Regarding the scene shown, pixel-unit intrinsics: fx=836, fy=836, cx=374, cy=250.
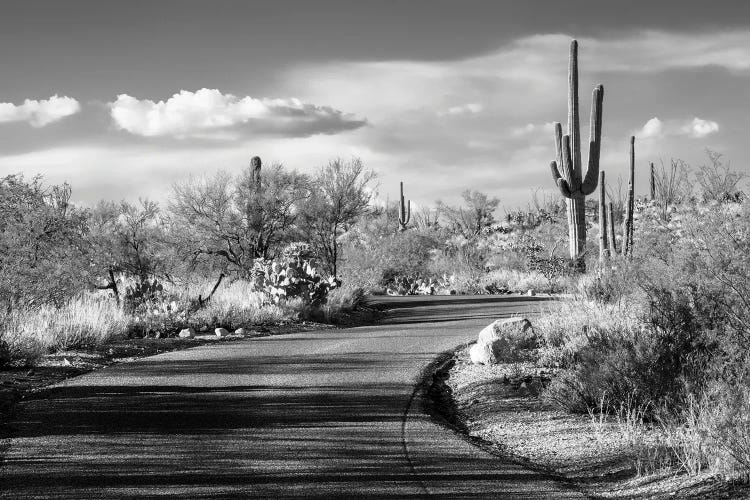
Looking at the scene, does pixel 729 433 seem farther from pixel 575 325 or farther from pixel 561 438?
pixel 575 325

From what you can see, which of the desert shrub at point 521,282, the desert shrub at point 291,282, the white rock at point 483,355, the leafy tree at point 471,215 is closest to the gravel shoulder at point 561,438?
the white rock at point 483,355

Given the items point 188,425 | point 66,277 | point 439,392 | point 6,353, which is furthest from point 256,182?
point 188,425

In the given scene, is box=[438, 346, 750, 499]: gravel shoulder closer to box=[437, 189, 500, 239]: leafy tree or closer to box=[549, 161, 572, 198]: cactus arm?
box=[549, 161, 572, 198]: cactus arm

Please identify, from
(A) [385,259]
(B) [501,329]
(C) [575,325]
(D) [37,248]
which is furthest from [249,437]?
(A) [385,259]

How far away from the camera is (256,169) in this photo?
31.3 meters

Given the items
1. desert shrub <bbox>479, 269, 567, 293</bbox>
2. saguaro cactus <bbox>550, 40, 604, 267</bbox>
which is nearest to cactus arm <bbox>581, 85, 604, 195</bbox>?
saguaro cactus <bbox>550, 40, 604, 267</bbox>

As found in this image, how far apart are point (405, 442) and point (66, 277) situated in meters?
12.4

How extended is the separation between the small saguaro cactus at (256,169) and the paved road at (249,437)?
55.4ft

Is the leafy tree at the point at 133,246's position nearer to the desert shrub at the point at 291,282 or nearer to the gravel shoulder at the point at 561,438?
the desert shrub at the point at 291,282

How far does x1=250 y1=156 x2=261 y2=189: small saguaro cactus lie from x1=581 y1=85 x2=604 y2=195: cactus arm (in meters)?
12.7

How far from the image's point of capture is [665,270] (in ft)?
38.2

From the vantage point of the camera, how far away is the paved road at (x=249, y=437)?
6.88 m

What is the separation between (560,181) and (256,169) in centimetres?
1176

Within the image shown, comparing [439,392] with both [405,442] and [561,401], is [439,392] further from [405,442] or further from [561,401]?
[405,442]
